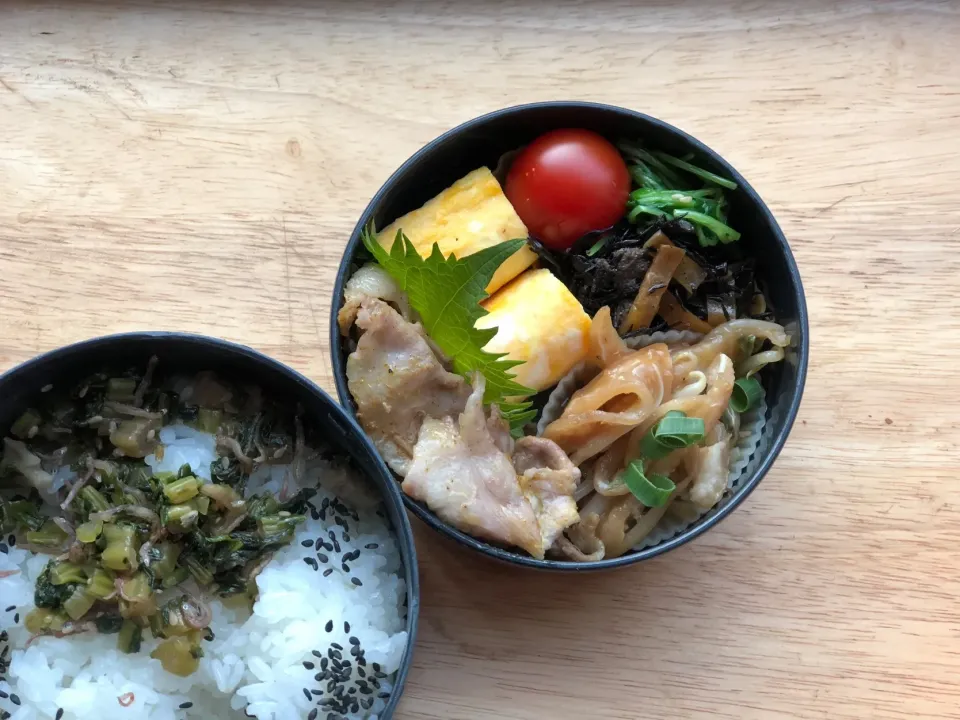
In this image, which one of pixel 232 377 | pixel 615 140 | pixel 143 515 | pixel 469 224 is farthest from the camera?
pixel 615 140

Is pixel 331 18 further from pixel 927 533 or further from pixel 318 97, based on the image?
pixel 927 533

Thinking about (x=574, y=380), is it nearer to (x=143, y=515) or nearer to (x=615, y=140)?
(x=615, y=140)

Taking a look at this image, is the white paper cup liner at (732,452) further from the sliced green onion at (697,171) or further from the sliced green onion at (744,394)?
the sliced green onion at (697,171)

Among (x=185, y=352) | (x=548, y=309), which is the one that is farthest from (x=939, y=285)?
(x=185, y=352)

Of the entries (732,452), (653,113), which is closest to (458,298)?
(732,452)

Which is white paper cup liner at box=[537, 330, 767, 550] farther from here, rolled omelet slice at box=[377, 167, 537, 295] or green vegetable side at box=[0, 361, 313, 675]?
green vegetable side at box=[0, 361, 313, 675]

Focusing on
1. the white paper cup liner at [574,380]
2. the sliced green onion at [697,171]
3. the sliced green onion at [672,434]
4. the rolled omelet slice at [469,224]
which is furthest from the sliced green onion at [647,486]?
the sliced green onion at [697,171]

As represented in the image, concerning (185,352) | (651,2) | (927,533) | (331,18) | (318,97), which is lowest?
(927,533)
